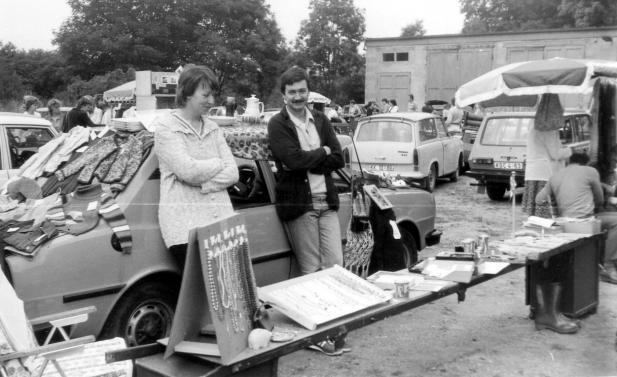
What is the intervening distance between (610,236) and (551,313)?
1.82 metres

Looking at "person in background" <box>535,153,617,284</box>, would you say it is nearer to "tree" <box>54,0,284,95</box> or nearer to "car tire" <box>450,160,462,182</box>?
"tree" <box>54,0,284,95</box>

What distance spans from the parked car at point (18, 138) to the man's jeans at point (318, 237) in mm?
3799

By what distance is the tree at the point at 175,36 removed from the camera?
20.0 feet

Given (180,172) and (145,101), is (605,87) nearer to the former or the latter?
(180,172)

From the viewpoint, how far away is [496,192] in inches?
462

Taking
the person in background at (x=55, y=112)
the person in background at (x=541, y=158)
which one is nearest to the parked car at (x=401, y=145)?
the person in background at (x=541, y=158)

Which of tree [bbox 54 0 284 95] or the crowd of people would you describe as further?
the crowd of people

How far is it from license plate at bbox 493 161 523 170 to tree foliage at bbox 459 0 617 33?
248 inches

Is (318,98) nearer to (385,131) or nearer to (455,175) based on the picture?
(455,175)

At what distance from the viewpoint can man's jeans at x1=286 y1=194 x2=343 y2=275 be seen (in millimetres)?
4426

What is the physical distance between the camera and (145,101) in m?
10.8

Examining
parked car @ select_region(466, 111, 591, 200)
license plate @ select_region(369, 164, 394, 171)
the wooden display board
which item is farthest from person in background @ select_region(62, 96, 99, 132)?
the wooden display board

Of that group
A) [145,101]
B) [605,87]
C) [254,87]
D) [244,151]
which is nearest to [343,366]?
[244,151]

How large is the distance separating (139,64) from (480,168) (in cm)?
605
